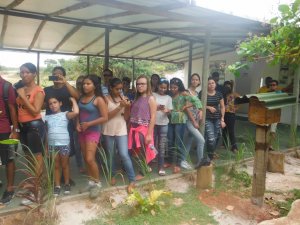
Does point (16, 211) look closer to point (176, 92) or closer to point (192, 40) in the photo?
point (176, 92)

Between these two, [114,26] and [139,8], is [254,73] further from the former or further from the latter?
[139,8]

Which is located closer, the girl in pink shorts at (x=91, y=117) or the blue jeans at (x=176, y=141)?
the girl in pink shorts at (x=91, y=117)

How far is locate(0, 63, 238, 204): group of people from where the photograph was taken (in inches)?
146

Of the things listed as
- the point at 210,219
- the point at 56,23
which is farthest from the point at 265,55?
the point at 56,23

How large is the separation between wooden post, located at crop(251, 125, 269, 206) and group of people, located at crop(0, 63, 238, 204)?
86cm

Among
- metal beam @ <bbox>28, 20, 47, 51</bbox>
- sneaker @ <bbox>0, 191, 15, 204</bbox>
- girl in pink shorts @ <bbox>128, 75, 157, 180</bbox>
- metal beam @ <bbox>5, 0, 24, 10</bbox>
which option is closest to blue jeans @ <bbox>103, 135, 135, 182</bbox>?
girl in pink shorts @ <bbox>128, 75, 157, 180</bbox>

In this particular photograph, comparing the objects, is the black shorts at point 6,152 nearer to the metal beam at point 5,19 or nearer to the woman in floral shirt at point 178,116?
the metal beam at point 5,19

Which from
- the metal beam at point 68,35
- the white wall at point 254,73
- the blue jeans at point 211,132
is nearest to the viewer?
the blue jeans at point 211,132

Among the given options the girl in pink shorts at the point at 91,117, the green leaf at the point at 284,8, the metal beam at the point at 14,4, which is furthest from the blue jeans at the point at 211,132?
the metal beam at the point at 14,4

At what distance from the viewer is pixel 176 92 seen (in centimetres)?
525

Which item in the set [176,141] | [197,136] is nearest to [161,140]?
[176,141]

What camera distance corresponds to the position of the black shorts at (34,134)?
12.3ft

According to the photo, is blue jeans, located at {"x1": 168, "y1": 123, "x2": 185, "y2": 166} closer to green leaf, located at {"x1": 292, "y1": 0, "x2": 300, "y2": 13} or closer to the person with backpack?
the person with backpack

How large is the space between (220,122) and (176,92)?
1161 millimetres
